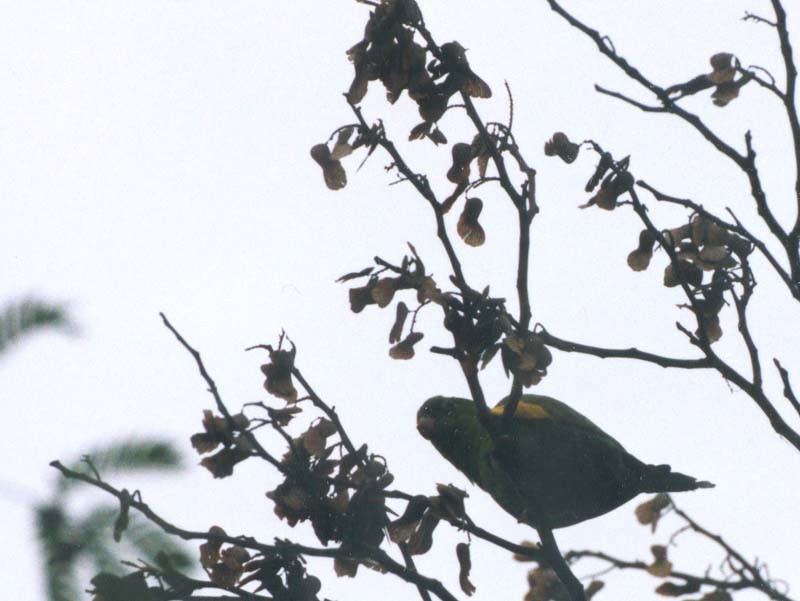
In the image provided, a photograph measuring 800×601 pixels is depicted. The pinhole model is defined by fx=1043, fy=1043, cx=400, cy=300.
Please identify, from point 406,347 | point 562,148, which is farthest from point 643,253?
point 406,347

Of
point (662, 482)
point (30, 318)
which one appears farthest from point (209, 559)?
point (662, 482)

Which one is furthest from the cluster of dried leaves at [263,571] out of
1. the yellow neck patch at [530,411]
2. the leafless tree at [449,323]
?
the yellow neck patch at [530,411]

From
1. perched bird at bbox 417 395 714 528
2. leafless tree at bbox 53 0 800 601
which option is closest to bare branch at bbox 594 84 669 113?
leafless tree at bbox 53 0 800 601

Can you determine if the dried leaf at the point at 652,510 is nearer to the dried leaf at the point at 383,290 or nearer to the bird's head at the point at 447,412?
the bird's head at the point at 447,412

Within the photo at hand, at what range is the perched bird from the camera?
18.1ft

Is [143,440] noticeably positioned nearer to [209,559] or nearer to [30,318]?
[30,318]

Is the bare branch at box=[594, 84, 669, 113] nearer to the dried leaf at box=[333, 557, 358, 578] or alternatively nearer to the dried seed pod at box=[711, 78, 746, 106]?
the dried seed pod at box=[711, 78, 746, 106]

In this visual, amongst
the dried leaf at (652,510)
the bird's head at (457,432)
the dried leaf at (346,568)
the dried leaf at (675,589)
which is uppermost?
the bird's head at (457,432)

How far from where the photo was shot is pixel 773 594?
344cm

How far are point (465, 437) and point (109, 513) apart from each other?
296 centimetres

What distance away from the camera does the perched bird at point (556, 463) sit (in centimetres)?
551

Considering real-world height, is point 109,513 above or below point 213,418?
below

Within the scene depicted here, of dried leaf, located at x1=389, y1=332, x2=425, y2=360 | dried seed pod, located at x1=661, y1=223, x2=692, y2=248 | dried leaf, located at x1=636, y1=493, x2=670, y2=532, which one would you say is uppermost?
dried seed pod, located at x1=661, y1=223, x2=692, y2=248

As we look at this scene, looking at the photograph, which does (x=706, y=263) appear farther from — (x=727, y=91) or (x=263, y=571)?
(x=263, y=571)
